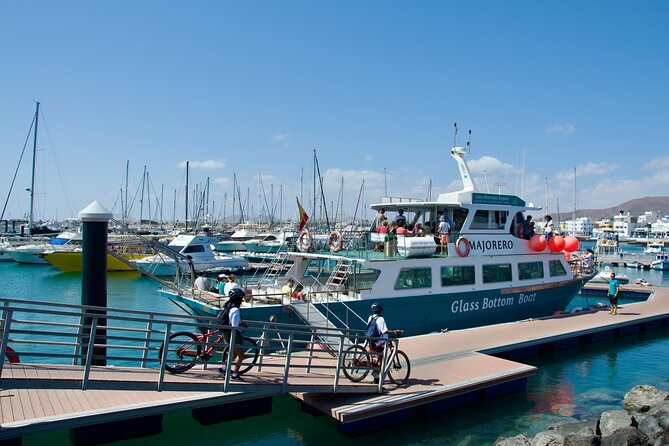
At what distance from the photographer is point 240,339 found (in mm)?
9023

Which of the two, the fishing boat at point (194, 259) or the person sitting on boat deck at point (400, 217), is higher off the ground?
the person sitting on boat deck at point (400, 217)

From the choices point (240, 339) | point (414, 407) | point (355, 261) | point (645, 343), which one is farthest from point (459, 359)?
point (645, 343)

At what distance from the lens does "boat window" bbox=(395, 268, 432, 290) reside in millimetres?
15898

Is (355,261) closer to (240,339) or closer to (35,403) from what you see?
(240,339)

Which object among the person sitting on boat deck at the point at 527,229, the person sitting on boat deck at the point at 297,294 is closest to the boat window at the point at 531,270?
the person sitting on boat deck at the point at 527,229

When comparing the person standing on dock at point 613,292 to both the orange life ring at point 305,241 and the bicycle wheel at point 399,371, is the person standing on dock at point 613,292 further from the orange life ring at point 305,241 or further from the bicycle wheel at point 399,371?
the bicycle wheel at point 399,371

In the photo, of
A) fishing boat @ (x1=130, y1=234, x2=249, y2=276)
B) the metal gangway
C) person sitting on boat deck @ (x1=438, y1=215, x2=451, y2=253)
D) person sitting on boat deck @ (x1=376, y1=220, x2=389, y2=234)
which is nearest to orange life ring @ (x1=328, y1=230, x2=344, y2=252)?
person sitting on boat deck @ (x1=376, y1=220, x2=389, y2=234)

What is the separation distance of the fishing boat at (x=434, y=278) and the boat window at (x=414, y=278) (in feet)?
0.10

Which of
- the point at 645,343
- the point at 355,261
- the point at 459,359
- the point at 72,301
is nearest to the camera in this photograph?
the point at 459,359

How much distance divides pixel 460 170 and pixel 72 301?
22.7 metres

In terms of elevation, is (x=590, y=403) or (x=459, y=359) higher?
(x=459, y=359)

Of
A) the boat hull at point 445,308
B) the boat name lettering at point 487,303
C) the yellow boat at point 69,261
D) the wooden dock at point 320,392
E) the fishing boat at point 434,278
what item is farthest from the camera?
the yellow boat at point 69,261

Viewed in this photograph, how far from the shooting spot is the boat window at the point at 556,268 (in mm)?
20109

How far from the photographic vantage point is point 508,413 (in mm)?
11672
